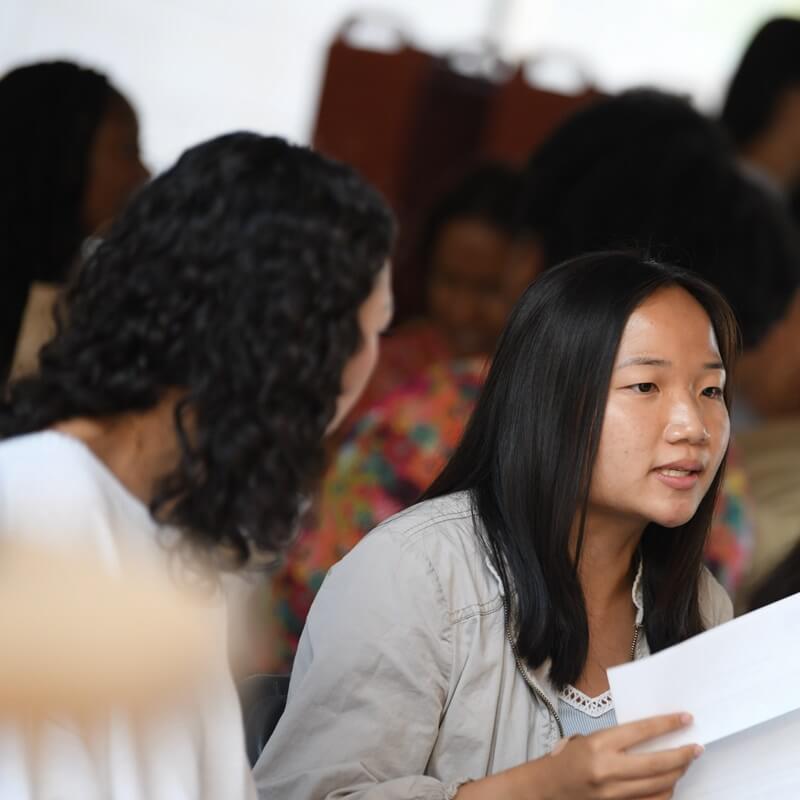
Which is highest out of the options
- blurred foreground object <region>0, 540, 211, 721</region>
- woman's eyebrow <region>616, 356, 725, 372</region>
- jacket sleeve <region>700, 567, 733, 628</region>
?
woman's eyebrow <region>616, 356, 725, 372</region>

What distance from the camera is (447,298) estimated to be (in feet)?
10.6

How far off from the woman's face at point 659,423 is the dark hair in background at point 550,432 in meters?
0.02

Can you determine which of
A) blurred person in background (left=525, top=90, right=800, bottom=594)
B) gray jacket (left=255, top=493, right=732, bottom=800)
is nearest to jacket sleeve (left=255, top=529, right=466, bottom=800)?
gray jacket (left=255, top=493, right=732, bottom=800)

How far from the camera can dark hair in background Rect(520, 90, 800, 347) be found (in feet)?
7.17

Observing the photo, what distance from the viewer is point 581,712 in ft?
5.00

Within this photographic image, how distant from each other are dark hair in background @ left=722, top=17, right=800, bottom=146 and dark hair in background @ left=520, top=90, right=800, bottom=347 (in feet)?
2.12

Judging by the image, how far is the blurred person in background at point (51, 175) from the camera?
229cm

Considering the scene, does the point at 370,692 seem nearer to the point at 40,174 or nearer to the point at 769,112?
the point at 40,174

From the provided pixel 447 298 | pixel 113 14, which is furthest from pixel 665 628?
pixel 113 14

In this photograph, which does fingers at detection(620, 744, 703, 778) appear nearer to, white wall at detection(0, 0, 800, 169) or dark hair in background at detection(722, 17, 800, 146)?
dark hair in background at detection(722, 17, 800, 146)

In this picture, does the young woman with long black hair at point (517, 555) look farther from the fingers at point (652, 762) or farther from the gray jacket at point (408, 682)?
the fingers at point (652, 762)

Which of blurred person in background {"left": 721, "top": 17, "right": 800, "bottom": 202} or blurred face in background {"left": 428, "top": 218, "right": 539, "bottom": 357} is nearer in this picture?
blurred person in background {"left": 721, "top": 17, "right": 800, "bottom": 202}

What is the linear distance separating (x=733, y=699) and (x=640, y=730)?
96 mm

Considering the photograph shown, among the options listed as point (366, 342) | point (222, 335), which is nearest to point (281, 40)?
point (366, 342)
